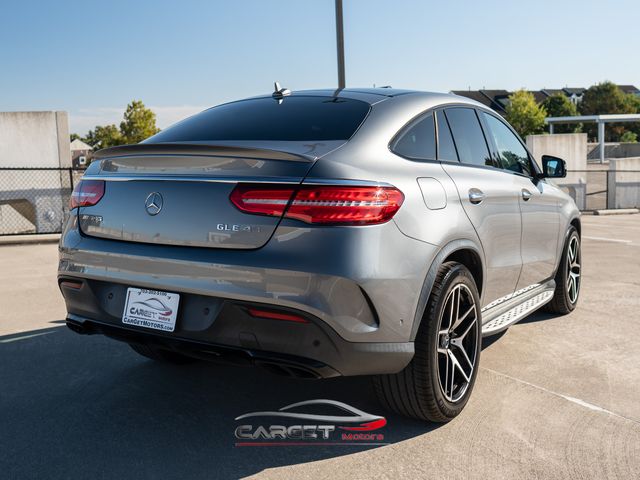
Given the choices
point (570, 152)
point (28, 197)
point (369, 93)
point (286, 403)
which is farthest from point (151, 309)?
point (570, 152)

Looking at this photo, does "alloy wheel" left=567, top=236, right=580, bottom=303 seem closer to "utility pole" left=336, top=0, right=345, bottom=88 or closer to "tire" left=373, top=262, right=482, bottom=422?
"tire" left=373, top=262, right=482, bottom=422

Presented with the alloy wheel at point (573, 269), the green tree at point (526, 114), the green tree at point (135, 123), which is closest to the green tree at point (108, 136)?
the green tree at point (135, 123)

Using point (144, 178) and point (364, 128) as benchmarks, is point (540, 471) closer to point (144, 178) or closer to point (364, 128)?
point (364, 128)

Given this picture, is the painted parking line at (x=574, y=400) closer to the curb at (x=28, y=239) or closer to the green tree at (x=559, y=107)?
the curb at (x=28, y=239)

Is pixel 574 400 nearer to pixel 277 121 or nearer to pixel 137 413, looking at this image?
pixel 277 121

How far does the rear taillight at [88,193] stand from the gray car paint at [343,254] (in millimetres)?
52

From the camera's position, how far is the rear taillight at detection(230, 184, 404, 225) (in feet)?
8.71

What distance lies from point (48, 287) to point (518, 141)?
523cm

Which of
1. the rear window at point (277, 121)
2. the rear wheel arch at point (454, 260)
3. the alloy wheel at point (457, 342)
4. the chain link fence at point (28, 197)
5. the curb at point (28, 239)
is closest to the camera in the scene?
the rear wheel arch at point (454, 260)

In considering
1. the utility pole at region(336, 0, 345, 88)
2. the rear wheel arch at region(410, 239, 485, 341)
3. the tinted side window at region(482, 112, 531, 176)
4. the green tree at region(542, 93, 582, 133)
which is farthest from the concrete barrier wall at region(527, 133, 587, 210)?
the green tree at region(542, 93, 582, 133)

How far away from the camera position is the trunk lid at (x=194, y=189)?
8.94 feet

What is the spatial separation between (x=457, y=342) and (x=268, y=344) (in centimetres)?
118

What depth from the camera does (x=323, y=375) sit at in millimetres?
2740

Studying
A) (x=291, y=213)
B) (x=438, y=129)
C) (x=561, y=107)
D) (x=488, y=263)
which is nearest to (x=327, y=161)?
(x=291, y=213)
